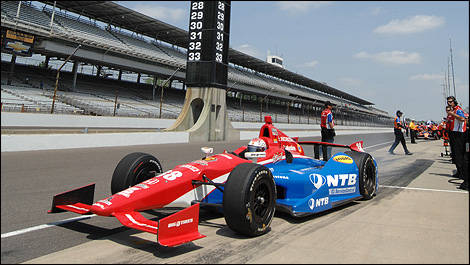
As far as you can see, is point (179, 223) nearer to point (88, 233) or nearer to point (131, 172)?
point (88, 233)

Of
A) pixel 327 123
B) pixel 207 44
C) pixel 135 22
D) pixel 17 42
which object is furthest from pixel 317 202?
pixel 135 22

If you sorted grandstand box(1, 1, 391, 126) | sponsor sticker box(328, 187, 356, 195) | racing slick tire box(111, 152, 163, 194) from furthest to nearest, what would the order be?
grandstand box(1, 1, 391, 126)
sponsor sticker box(328, 187, 356, 195)
racing slick tire box(111, 152, 163, 194)

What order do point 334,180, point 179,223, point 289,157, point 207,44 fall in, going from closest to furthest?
point 179,223 < point 334,180 < point 289,157 < point 207,44

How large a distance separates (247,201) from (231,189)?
184 mm

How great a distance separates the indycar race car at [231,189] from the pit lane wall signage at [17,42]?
23693 mm

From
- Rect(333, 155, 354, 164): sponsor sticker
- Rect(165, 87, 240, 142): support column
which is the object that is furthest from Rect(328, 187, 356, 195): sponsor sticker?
Rect(165, 87, 240, 142): support column

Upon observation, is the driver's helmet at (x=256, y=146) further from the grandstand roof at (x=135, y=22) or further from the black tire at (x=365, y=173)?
the grandstand roof at (x=135, y=22)

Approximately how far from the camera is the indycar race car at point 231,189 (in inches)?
112

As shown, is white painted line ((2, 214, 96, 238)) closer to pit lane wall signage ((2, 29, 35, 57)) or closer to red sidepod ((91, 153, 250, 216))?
red sidepod ((91, 153, 250, 216))

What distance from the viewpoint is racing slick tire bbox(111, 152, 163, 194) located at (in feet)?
12.2

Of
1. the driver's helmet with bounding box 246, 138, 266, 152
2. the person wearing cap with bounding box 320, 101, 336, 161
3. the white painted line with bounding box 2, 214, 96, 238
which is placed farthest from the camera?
the person wearing cap with bounding box 320, 101, 336, 161

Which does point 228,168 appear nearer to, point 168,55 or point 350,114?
point 168,55

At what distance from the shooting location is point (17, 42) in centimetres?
2280

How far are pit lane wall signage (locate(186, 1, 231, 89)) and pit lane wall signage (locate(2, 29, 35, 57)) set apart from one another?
12.8 m
